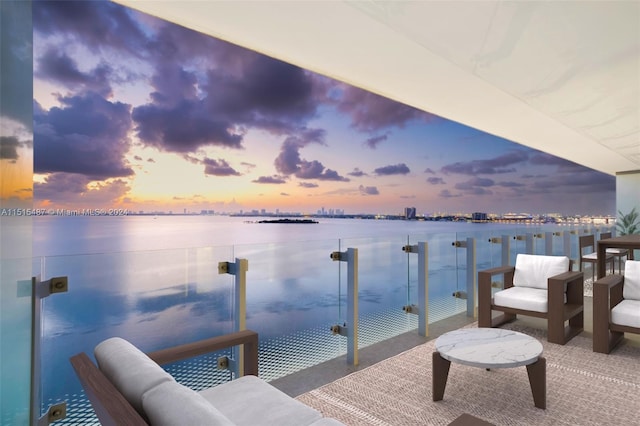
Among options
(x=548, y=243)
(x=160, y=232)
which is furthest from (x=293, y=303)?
(x=160, y=232)

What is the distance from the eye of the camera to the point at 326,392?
275cm

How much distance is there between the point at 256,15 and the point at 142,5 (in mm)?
832

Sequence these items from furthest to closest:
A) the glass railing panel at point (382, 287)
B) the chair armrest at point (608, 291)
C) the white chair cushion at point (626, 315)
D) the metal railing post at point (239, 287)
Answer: the glass railing panel at point (382, 287)
the chair armrest at point (608, 291)
the white chair cushion at point (626, 315)
the metal railing post at point (239, 287)

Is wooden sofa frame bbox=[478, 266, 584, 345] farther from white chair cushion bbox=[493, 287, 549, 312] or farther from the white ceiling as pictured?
the white ceiling

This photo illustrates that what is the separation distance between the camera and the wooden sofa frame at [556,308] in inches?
145

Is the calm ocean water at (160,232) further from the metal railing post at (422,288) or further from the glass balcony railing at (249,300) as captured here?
the glass balcony railing at (249,300)

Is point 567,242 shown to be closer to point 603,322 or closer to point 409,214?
point 603,322

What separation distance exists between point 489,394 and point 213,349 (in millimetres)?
2078

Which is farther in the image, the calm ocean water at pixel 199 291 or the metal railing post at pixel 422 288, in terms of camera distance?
the metal railing post at pixel 422 288

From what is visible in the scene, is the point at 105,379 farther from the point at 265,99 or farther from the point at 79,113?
the point at 265,99

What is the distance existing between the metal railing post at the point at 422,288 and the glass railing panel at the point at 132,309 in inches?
91.7

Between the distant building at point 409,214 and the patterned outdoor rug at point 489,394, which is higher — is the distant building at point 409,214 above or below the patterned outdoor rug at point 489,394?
above

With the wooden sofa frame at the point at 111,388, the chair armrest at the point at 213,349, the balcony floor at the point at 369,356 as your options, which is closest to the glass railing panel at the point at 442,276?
the balcony floor at the point at 369,356

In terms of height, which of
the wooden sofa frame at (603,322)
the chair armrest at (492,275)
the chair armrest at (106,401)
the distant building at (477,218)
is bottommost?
the wooden sofa frame at (603,322)
